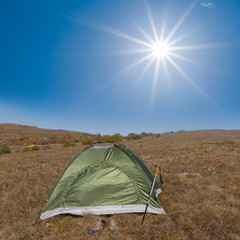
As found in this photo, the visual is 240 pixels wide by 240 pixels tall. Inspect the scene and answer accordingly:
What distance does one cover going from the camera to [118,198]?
5.19 meters

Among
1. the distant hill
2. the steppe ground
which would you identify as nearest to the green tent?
the steppe ground

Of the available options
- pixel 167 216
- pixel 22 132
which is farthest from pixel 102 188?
pixel 22 132

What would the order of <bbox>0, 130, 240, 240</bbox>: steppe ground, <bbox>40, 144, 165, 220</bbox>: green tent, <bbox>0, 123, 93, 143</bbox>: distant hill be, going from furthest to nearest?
<bbox>0, 123, 93, 143</bbox>: distant hill, <bbox>40, 144, 165, 220</bbox>: green tent, <bbox>0, 130, 240, 240</bbox>: steppe ground

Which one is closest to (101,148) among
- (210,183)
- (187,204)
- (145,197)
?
(145,197)

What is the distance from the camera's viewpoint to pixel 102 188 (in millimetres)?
5297

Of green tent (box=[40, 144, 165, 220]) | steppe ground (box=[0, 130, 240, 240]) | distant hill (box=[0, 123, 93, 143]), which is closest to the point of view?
steppe ground (box=[0, 130, 240, 240])

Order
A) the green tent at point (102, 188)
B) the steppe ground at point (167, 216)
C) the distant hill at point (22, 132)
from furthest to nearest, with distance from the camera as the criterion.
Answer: the distant hill at point (22, 132) → the green tent at point (102, 188) → the steppe ground at point (167, 216)

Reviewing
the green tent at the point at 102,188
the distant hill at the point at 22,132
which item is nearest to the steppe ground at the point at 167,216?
the green tent at the point at 102,188

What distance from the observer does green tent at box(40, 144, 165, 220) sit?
4977 millimetres

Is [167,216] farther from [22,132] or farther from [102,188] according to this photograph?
[22,132]

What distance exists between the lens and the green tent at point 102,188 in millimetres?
4977

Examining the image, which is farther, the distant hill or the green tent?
the distant hill

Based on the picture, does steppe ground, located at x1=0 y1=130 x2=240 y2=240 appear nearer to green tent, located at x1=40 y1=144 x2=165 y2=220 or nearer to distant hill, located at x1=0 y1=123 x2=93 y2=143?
green tent, located at x1=40 y1=144 x2=165 y2=220

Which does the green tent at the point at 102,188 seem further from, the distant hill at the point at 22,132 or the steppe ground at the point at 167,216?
the distant hill at the point at 22,132
